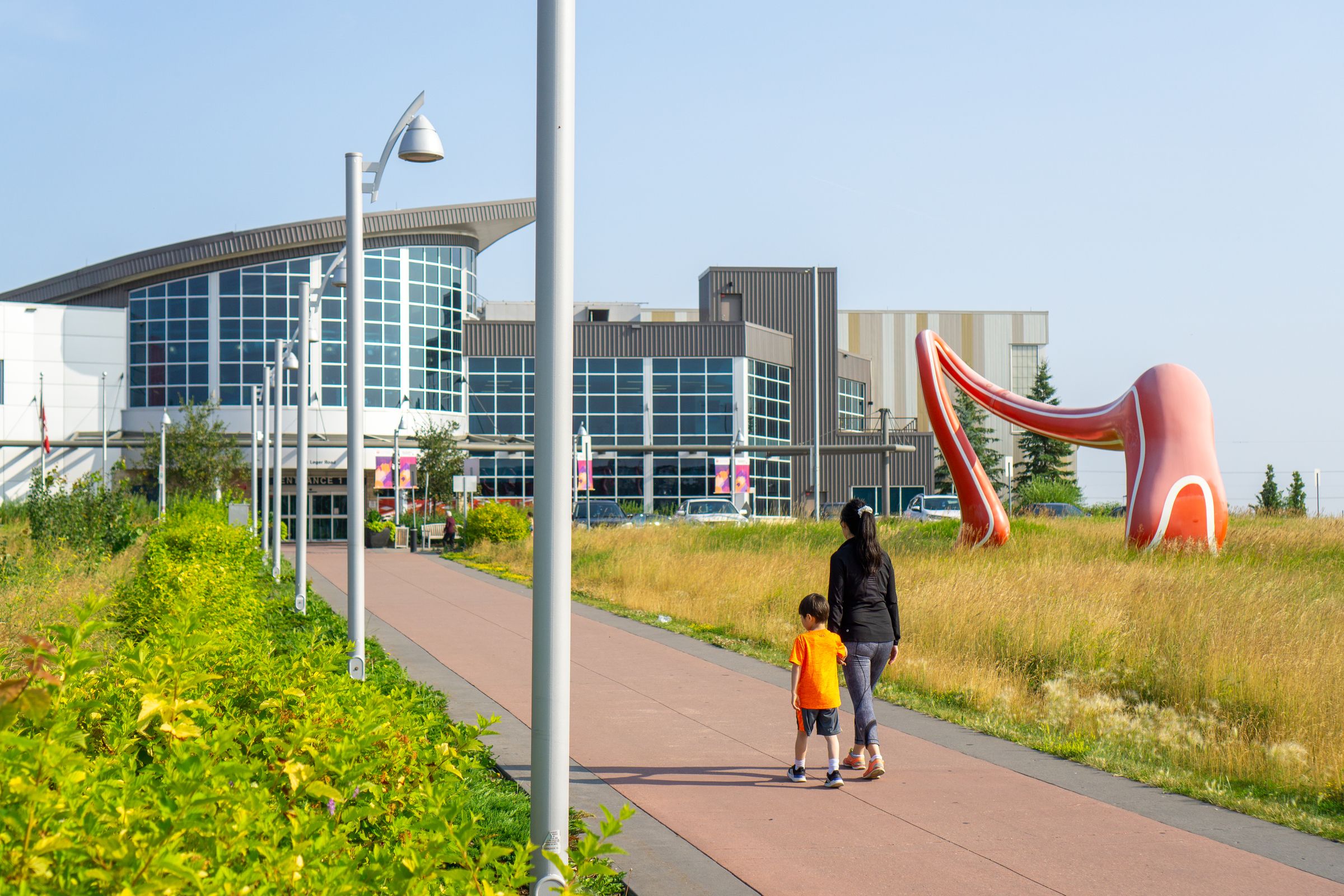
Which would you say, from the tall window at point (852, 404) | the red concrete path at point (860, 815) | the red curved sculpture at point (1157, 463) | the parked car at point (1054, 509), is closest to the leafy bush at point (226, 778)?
the red concrete path at point (860, 815)

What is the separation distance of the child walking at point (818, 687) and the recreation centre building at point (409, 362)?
44424 mm

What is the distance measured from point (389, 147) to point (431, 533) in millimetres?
33905

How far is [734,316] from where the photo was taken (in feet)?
214

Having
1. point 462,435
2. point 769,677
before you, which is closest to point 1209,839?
point 769,677

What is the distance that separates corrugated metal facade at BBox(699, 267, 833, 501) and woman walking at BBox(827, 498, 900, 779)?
55860mm

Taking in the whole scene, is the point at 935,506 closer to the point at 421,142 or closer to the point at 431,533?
the point at 431,533

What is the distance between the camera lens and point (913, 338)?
9306 cm

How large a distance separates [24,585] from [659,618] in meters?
8.76

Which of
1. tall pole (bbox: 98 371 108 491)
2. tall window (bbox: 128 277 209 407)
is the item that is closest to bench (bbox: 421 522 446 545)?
tall window (bbox: 128 277 209 407)

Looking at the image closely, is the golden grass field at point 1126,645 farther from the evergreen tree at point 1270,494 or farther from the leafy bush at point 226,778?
the evergreen tree at point 1270,494

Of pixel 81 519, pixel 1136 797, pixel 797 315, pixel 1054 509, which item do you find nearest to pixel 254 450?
pixel 81 519

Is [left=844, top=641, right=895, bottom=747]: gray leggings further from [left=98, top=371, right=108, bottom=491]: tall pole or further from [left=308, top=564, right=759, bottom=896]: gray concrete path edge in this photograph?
[left=98, top=371, right=108, bottom=491]: tall pole

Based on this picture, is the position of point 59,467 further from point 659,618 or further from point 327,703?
point 327,703

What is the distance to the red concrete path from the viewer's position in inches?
237
